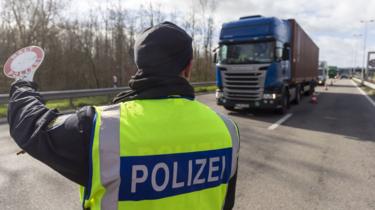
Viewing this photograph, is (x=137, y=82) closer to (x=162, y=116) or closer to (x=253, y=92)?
(x=162, y=116)

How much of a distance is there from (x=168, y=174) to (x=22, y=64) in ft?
2.88

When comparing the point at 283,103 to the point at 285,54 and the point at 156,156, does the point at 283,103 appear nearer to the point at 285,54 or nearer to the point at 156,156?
the point at 285,54

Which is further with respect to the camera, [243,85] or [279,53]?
[243,85]

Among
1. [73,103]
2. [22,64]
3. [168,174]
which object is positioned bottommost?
[73,103]

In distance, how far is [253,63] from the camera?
439 inches

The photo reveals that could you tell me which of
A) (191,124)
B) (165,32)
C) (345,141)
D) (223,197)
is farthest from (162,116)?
(345,141)

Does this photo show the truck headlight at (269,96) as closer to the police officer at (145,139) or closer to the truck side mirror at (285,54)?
the truck side mirror at (285,54)

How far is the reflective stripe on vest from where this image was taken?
1271 mm

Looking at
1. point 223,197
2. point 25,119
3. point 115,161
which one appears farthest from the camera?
point 223,197

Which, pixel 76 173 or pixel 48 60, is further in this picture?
pixel 48 60

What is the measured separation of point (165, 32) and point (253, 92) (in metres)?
10.1

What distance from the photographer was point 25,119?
137cm

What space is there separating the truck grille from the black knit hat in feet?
32.3

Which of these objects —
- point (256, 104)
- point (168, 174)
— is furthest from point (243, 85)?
point (168, 174)
